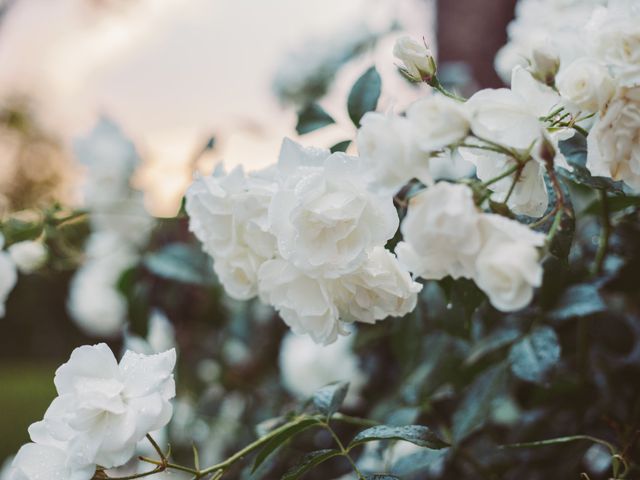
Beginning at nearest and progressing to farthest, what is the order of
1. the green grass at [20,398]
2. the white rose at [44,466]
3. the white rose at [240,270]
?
the white rose at [44,466]
the white rose at [240,270]
the green grass at [20,398]

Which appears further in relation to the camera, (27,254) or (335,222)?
(27,254)

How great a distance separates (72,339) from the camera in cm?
889

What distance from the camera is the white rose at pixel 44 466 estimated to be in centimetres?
45

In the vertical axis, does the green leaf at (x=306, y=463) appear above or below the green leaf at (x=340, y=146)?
below

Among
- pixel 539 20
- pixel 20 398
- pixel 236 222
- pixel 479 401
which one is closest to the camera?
pixel 236 222

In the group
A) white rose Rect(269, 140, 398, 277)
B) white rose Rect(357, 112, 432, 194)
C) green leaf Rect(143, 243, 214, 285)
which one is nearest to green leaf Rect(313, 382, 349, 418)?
white rose Rect(269, 140, 398, 277)

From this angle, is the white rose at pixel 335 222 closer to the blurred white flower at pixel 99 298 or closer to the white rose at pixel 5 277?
the white rose at pixel 5 277

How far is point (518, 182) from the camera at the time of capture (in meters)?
0.46

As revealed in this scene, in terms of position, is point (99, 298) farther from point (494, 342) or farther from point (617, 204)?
point (617, 204)

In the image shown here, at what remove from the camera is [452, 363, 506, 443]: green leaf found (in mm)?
739

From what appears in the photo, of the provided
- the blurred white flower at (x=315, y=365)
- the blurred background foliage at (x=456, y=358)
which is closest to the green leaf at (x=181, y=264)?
the blurred background foliage at (x=456, y=358)

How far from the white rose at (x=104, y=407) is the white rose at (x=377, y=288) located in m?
0.13

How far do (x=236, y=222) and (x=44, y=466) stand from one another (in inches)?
8.9

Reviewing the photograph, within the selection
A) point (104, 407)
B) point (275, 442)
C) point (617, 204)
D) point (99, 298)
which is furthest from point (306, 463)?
point (99, 298)
